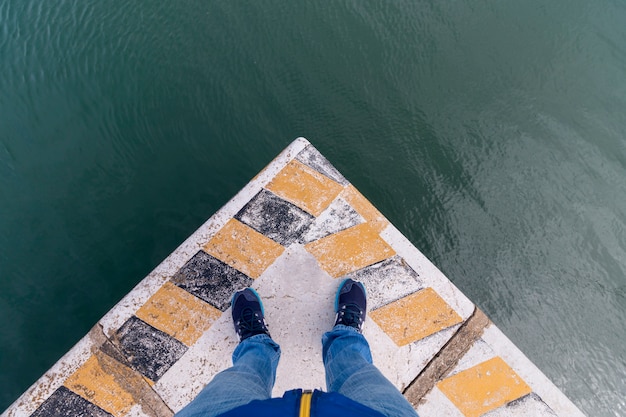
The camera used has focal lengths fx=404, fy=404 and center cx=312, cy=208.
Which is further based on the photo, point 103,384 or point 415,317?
point 415,317

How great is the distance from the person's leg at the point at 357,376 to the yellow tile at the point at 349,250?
0.41 meters

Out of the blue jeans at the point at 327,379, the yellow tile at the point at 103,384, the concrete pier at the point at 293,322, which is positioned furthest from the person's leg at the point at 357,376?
the yellow tile at the point at 103,384

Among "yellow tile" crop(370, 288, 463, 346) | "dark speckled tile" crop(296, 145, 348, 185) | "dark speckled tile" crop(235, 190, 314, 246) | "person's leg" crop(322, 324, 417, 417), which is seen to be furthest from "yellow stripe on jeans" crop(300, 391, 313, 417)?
"dark speckled tile" crop(296, 145, 348, 185)

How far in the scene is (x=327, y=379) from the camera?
188 cm

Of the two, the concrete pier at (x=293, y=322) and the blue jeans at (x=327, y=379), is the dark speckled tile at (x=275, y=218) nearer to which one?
the concrete pier at (x=293, y=322)

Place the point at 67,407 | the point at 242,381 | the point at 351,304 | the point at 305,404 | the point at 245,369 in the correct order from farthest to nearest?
the point at 351,304, the point at 67,407, the point at 245,369, the point at 242,381, the point at 305,404

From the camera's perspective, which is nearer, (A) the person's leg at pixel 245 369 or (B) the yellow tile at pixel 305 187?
(A) the person's leg at pixel 245 369

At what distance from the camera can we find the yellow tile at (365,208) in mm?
2543

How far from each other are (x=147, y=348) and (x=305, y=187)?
1.31m

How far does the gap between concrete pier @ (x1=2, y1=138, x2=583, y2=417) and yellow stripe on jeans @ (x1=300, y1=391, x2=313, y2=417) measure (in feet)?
3.33

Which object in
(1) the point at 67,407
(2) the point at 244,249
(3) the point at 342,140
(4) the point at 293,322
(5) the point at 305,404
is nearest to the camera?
(5) the point at 305,404

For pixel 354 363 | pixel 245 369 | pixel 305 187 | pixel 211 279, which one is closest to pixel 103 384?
pixel 211 279

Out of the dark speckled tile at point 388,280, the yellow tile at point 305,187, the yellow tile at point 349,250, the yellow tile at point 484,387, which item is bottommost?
the yellow tile at point 484,387

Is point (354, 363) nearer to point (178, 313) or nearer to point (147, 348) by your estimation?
point (178, 313)
